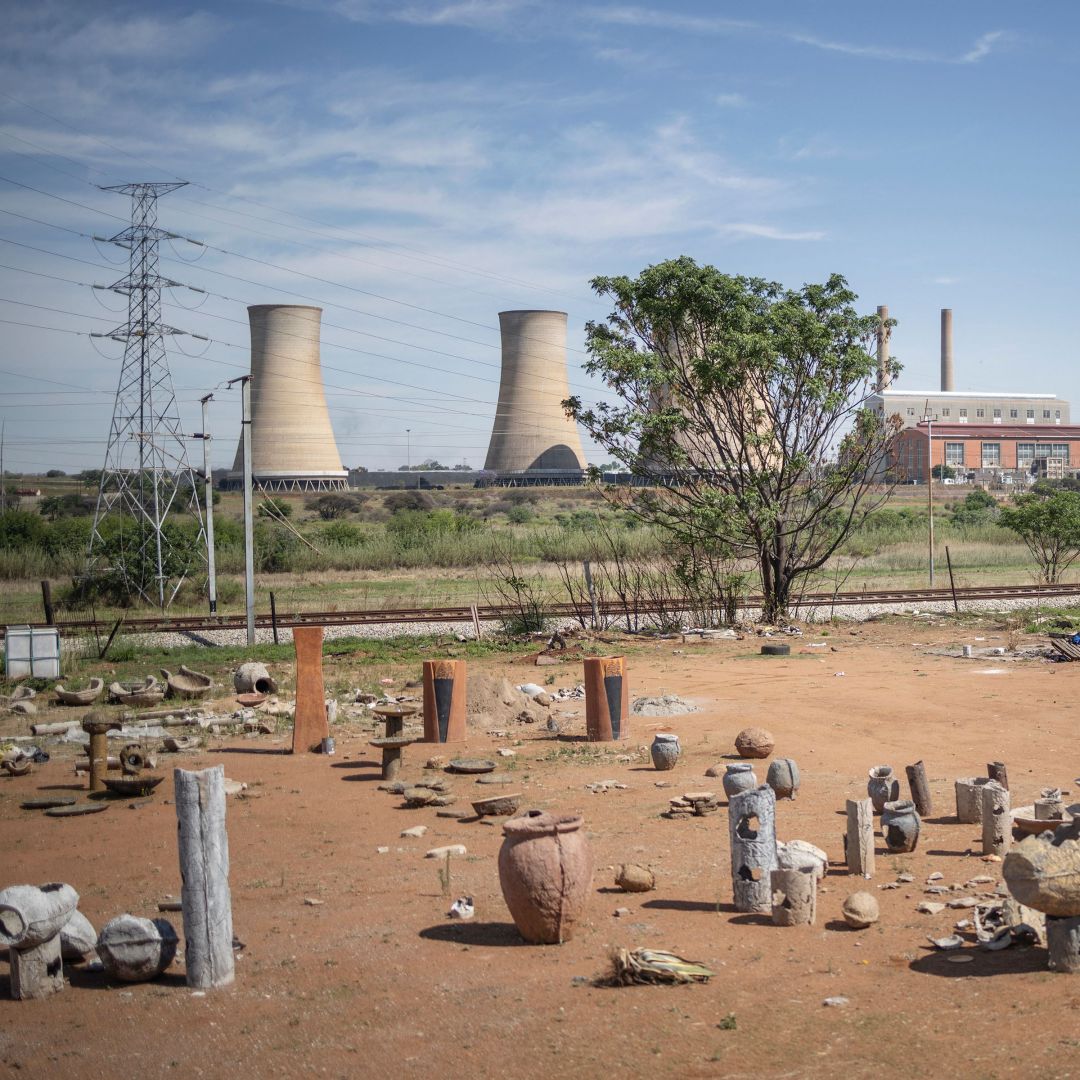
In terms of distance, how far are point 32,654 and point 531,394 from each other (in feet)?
108

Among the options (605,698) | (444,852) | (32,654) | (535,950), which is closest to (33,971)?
(535,950)

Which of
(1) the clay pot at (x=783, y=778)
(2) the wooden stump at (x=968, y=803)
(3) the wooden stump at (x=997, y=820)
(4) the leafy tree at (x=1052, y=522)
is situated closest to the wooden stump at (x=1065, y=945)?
(3) the wooden stump at (x=997, y=820)

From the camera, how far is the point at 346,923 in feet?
19.4

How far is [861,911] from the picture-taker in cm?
554

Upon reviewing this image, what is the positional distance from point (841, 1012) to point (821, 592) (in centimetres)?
1945

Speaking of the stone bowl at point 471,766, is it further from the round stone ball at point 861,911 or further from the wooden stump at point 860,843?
the round stone ball at point 861,911

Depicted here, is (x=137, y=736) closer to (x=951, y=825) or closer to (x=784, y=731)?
(x=784, y=731)

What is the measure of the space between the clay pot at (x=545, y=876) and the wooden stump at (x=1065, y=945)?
201 cm

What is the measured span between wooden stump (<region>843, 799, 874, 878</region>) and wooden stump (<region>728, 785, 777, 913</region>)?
1.94ft

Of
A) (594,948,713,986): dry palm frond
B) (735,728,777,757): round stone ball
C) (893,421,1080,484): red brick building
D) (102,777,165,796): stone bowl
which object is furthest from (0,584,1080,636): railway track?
(893,421,1080,484): red brick building

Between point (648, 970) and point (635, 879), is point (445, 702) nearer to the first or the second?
point (635, 879)

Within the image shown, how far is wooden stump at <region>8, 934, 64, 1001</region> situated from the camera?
5.16 meters

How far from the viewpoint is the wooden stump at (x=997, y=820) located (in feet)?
21.5

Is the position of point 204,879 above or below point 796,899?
above
